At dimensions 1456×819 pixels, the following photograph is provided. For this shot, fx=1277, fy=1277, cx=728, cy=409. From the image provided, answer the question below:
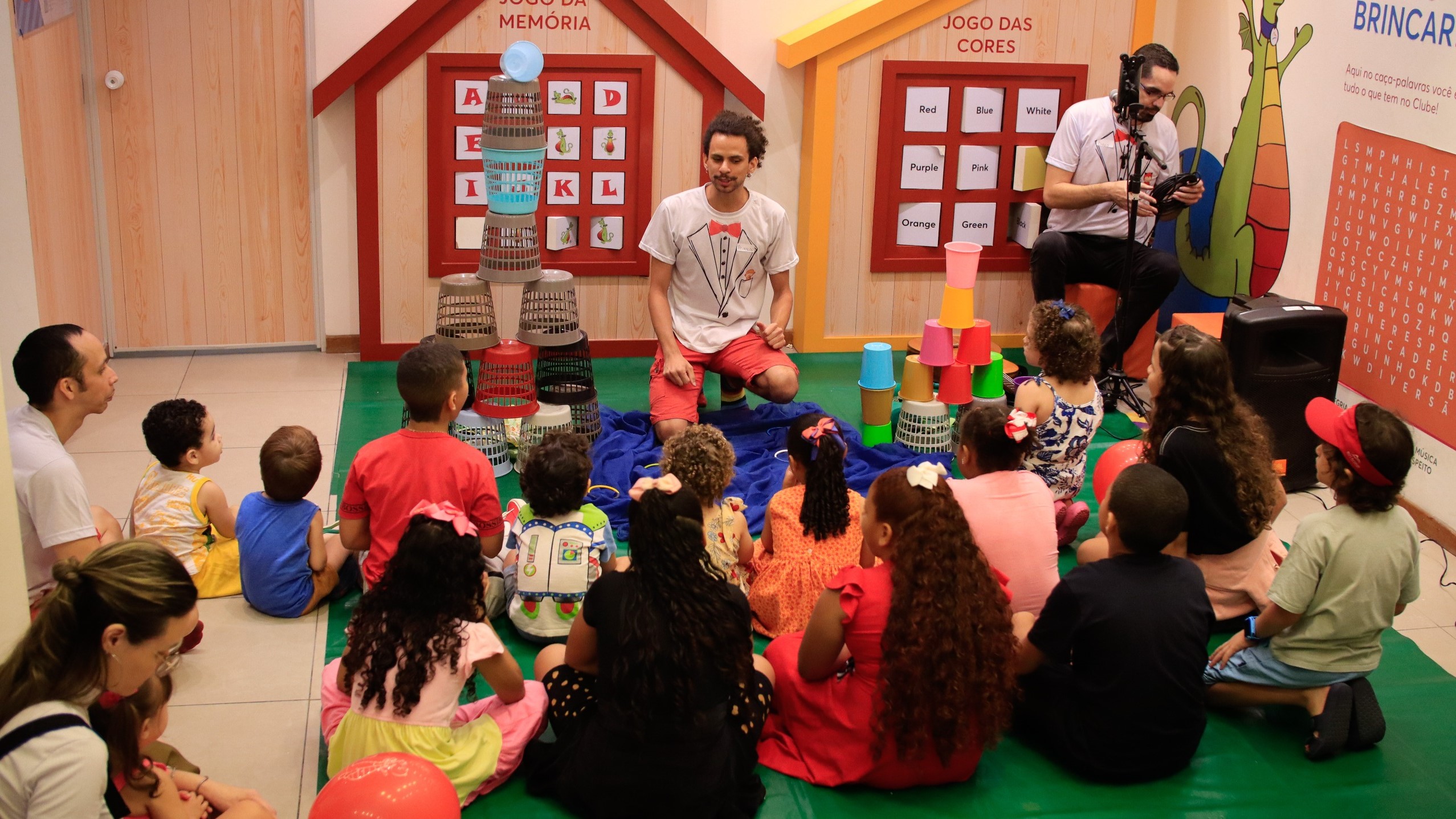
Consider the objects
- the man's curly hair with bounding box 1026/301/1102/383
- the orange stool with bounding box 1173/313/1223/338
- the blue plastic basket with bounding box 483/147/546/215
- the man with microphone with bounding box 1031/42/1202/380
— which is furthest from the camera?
the man with microphone with bounding box 1031/42/1202/380

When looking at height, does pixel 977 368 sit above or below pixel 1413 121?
below

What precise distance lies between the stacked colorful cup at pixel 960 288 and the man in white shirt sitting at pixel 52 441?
11.0ft

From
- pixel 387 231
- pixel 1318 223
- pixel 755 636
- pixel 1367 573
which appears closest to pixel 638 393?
pixel 387 231

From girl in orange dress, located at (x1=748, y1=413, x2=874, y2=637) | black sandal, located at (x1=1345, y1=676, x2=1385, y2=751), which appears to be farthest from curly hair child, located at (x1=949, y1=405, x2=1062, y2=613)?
black sandal, located at (x1=1345, y1=676, x2=1385, y2=751)

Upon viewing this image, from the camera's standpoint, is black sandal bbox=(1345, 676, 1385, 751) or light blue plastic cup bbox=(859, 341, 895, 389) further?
light blue plastic cup bbox=(859, 341, 895, 389)

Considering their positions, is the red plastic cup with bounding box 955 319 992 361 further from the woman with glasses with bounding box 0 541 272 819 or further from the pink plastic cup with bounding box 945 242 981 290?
the woman with glasses with bounding box 0 541 272 819

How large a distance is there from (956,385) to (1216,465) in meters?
1.78

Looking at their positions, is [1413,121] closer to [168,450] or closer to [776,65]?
[776,65]

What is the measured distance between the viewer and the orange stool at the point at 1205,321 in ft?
18.5

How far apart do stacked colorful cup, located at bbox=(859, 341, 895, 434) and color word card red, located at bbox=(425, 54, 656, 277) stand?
1619 mm

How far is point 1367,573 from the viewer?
331 cm

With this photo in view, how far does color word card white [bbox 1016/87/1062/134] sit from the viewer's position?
6.59 metres

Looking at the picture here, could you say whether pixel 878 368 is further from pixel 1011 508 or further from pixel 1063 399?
pixel 1011 508

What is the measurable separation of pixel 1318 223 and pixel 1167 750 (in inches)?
129
